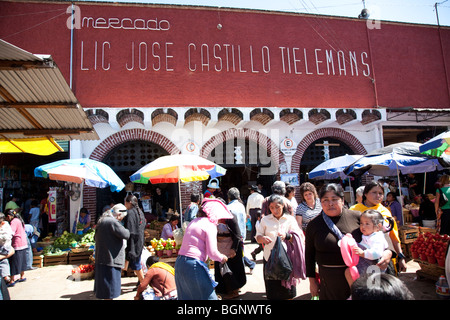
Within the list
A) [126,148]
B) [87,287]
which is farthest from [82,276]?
[126,148]

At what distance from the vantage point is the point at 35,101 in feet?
11.5

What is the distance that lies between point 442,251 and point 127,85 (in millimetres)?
9252

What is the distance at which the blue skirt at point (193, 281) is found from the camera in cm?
304

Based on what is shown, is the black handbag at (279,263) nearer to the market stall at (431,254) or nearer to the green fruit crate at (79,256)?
the market stall at (431,254)

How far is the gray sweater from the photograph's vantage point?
4086 millimetres

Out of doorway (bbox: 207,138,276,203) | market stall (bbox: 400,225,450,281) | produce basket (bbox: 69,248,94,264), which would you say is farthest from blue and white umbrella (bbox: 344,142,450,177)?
produce basket (bbox: 69,248,94,264)

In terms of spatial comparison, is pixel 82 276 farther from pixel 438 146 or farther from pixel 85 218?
pixel 438 146

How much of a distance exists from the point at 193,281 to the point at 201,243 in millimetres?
388

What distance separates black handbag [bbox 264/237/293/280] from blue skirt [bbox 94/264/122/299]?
2.20m

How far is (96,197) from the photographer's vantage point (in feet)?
30.2

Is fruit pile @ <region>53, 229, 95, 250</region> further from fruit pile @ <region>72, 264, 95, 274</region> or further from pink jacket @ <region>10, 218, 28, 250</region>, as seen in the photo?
pink jacket @ <region>10, 218, 28, 250</region>

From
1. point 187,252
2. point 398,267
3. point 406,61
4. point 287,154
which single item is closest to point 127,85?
point 287,154

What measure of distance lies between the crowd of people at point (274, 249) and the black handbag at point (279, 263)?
1 cm

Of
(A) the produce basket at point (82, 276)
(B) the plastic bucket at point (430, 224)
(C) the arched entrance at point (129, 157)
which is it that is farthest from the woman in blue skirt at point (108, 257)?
(B) the plastic bucket at point (430, 224)
